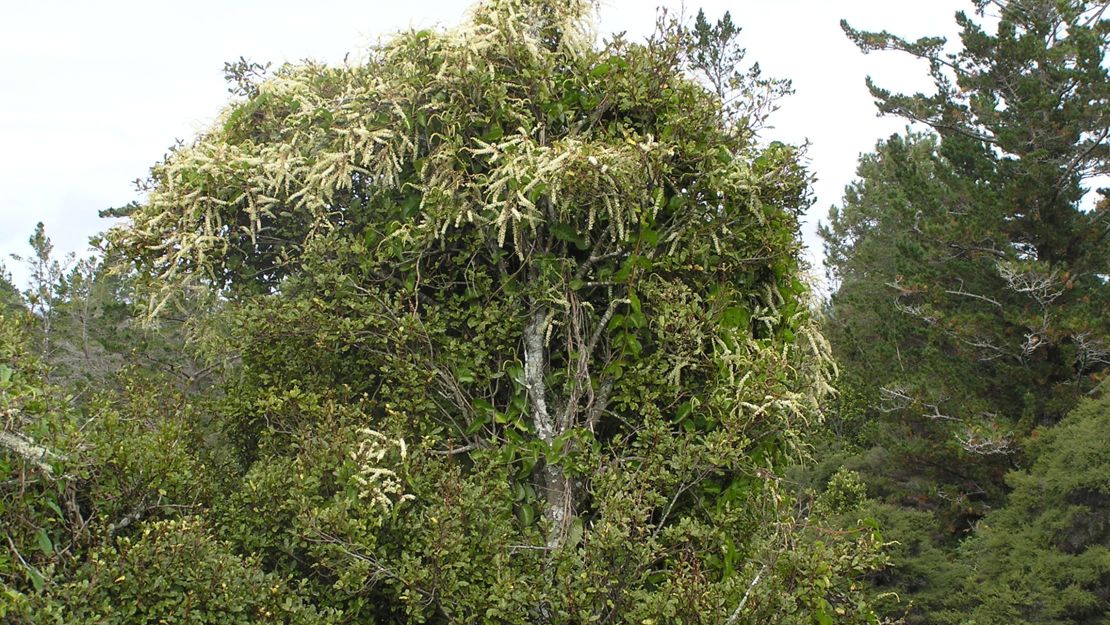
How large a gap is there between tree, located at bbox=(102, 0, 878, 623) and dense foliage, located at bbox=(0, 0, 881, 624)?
1.0 inches

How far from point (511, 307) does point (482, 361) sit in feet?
1.24

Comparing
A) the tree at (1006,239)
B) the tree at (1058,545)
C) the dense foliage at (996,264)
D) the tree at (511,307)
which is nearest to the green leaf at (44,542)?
the tree at (511,307)

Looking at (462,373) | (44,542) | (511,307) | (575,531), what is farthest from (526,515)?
(44,542)

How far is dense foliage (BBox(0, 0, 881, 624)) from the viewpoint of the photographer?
15.4 ft

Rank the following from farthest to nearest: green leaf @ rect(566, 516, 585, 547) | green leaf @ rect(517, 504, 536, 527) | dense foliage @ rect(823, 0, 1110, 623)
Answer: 1. dense foliage @ rect(823, 0, 1110, 623)
2. green leaf @ rect(517, 504, 536, 527)
3. green leaf @ rect(566, 516, 585, 547)

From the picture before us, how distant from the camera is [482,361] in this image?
19.0ft

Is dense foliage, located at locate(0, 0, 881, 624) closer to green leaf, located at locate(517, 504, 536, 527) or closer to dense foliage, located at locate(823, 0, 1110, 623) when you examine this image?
green leaf, located at locate(517, 504, 536, 527)

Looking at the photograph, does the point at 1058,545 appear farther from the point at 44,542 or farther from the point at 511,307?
the point at 44,542

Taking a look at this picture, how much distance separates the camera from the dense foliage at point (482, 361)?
15.4 feet

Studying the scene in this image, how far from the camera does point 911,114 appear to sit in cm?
1773

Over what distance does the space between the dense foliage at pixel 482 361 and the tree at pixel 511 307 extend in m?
0.02

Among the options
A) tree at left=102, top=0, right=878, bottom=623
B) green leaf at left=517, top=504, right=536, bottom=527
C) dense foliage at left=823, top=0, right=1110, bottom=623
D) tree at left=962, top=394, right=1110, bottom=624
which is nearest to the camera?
tree at left=102, top=0, right=878, bottom=623

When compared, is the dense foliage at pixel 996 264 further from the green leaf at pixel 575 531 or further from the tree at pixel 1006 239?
the green leaf at pixel 575 531

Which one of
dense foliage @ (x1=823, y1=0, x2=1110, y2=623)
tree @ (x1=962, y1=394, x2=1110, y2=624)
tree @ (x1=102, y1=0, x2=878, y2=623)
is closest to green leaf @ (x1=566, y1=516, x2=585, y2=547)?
tree @ (x1=102, y1=0, x2=878, y2=623)
